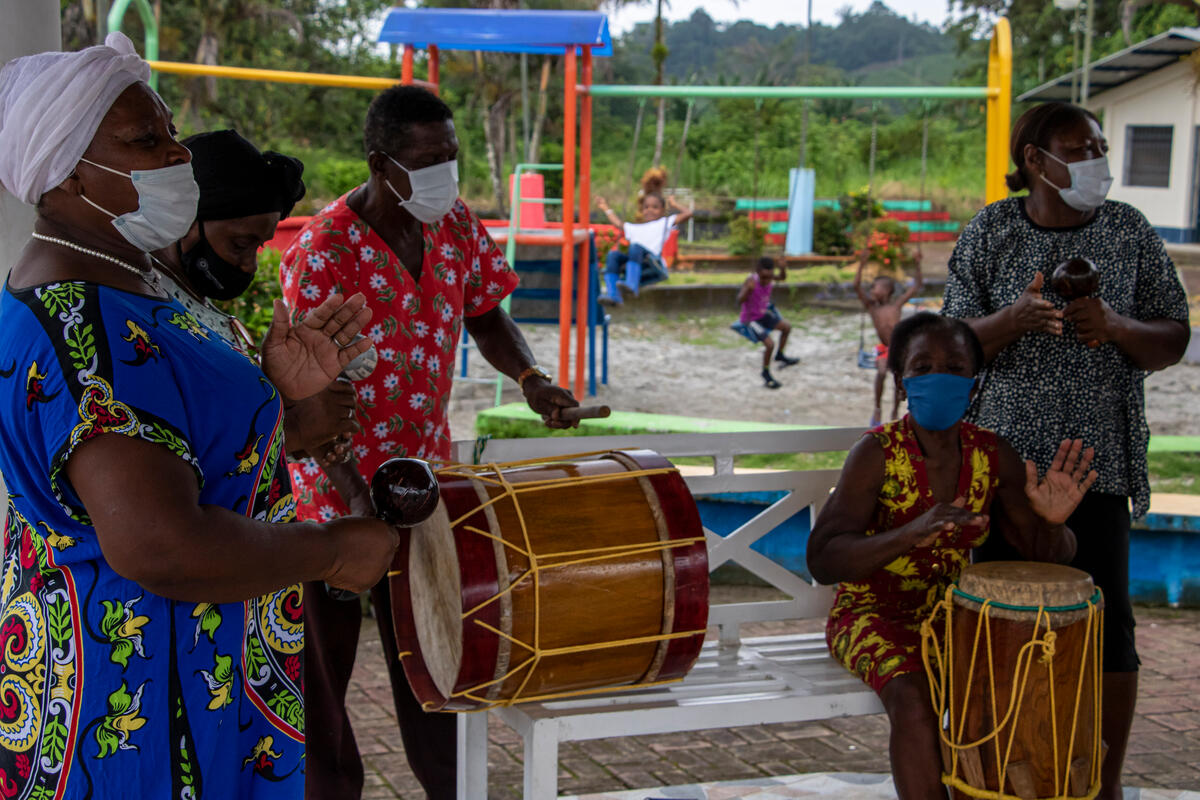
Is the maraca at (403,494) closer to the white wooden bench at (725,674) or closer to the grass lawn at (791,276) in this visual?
the white wooden bench at (725,674)

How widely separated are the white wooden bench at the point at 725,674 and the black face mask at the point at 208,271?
1072mm

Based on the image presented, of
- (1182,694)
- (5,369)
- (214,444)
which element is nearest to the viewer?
(5,369)

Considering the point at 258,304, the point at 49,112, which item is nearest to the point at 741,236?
A: the point at 258,304

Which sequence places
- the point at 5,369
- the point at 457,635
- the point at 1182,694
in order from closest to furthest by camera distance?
the point at 5,369, the point at 457,635, the point at 1182,694

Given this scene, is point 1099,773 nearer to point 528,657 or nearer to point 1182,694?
point 528,657

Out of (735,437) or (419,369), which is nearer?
(419,369)

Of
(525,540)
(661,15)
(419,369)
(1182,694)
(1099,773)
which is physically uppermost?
(661,15)

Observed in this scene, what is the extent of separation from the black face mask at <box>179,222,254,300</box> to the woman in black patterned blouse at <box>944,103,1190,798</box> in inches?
74.3

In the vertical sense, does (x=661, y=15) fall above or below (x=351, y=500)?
above

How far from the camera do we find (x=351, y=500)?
112 inches

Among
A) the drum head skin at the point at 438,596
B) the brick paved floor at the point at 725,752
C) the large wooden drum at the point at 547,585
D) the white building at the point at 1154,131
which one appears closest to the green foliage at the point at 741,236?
the white building at the point at 1154,131

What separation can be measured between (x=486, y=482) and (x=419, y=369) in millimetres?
515

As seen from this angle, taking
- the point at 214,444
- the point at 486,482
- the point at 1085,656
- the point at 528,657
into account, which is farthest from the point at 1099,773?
the point at 214,444

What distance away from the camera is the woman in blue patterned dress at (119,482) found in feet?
5.24
